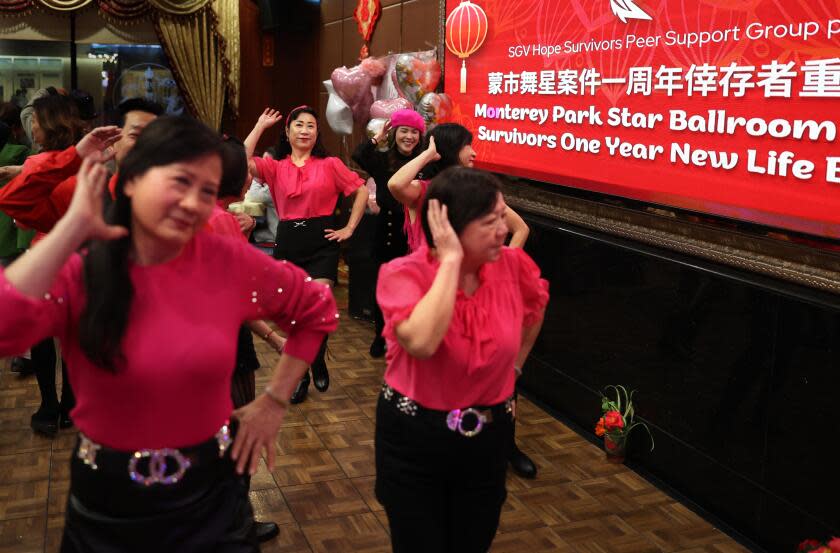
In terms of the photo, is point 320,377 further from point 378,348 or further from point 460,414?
point 460,414

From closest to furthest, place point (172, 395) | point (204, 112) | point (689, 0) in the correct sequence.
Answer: point (172, 395) → point (689, 0) → point (204, 112)

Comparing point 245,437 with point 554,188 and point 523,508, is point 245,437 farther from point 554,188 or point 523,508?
point 554,188

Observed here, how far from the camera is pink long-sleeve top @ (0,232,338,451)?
5.25ft

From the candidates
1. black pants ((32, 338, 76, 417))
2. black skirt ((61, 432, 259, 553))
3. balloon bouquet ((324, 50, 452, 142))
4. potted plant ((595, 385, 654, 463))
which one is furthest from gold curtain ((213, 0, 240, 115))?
black skirt ((61, 432, 259, 553))

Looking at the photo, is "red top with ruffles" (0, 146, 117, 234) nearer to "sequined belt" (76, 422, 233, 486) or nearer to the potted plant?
"sequined belt" (76, 422, 233, 486)

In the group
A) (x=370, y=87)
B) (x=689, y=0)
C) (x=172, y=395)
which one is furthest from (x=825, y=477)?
(x=370, y=87)

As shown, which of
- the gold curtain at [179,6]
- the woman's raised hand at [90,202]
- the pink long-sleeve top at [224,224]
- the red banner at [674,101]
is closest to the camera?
the woman's raised hand at [90,202]

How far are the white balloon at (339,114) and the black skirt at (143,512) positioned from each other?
567 cm

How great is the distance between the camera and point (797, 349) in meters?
3.14

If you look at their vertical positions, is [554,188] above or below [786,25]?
below

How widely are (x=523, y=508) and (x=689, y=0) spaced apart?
6.91ft

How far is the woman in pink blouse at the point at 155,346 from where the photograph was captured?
1592 mm

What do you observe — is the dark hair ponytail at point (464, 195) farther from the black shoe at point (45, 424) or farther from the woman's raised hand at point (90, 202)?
the black shoe at point (45, 424)

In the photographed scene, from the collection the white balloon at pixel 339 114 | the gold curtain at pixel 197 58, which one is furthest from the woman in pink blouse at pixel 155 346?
the gold curtain at pixel 197 58
